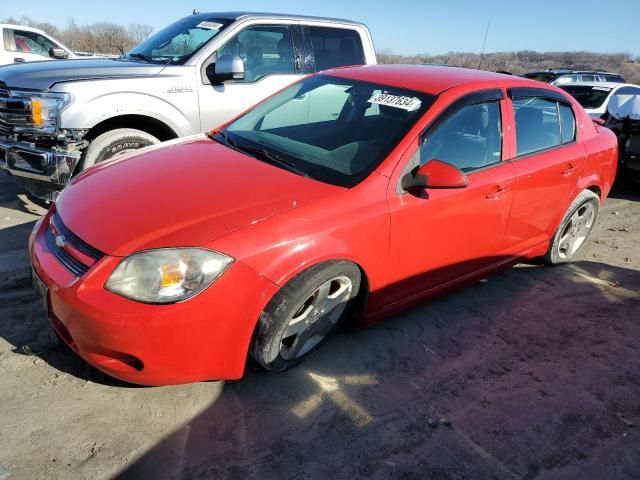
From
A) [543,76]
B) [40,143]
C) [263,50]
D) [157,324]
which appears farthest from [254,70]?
[543,76]

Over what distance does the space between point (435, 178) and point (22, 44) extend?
1215cm

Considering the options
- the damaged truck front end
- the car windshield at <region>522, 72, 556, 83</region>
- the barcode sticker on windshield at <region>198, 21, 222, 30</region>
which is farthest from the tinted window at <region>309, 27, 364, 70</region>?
the car windshield at <region>522, 72, 556, 83</region>

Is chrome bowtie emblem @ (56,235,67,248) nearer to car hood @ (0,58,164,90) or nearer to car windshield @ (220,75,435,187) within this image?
car windshield @ (220,75,435,187)

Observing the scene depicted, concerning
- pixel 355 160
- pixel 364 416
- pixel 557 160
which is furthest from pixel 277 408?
pixel 557 160

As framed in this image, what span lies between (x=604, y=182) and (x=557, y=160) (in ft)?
Result: 3.61

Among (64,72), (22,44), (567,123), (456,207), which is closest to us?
(456,207)

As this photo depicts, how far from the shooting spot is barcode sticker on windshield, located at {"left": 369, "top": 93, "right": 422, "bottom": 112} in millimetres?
3111

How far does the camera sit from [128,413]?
242 centimetres

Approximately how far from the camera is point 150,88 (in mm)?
4621

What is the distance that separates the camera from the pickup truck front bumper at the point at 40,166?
167 inches

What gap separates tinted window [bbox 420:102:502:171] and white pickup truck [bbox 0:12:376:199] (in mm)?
1147

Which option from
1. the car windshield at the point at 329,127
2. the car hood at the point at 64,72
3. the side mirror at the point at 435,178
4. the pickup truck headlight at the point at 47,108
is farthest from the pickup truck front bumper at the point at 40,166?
the side mirror at the point at 435,178

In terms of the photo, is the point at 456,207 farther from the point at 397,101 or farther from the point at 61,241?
the point at 61,241

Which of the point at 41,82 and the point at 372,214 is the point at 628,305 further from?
the point at 41,82
